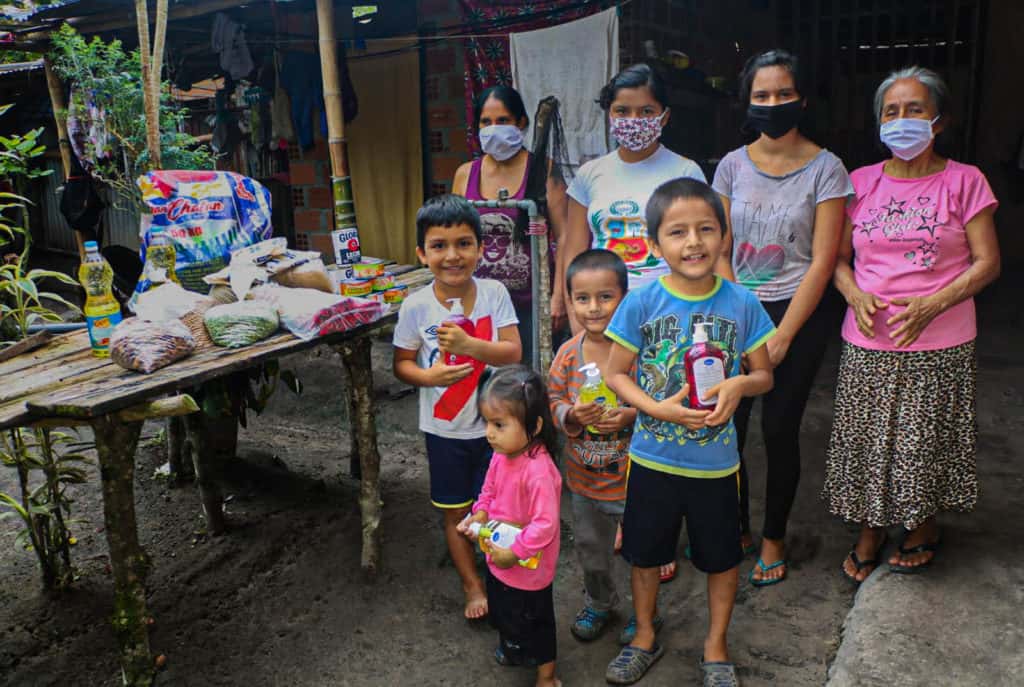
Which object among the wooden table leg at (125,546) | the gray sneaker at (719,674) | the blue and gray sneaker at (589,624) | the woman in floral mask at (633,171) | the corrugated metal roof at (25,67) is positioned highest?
the corrugated metal roof at (25,67)

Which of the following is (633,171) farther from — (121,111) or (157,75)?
(121,111)

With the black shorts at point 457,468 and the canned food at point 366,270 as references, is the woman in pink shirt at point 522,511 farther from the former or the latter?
the canned food at point 366,270

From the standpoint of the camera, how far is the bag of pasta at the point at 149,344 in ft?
7.84

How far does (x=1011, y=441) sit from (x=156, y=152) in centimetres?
457

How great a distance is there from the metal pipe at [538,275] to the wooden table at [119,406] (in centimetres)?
94

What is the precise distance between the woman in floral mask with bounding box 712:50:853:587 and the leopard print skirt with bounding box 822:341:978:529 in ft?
0.57

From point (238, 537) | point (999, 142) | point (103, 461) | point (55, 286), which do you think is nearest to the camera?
point (103, 461)

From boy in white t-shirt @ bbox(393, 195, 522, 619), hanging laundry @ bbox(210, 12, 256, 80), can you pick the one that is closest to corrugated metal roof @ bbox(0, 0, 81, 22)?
hanging laundry @ bbox(210, 12, 256, 80)

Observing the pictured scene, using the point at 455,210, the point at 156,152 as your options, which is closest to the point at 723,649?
the point at 455,210

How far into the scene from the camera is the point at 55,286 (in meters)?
11.7

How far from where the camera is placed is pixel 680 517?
2.32 m

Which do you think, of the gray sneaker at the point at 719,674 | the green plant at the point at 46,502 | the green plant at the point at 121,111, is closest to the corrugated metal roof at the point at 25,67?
the green plant at the point at 121,111

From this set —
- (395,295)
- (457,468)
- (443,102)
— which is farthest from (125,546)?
(443,102)

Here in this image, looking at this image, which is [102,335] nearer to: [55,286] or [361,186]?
[361,186]
